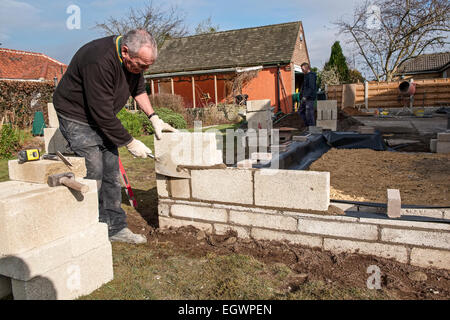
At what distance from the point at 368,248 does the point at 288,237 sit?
0.64 meters

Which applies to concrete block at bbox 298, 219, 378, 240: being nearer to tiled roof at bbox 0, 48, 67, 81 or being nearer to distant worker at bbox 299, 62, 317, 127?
distant worker at bbox 299, 62, 317, 127

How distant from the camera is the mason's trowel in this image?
128 inches

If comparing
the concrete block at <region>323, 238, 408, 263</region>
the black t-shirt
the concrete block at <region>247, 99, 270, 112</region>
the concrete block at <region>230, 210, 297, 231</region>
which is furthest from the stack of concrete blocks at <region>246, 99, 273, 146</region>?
the black t-shirt

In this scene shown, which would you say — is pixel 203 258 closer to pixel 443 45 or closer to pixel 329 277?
pixel 329 277

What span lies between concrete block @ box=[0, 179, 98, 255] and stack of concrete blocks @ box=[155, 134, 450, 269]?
1.20 m

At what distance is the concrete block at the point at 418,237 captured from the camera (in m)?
2.43

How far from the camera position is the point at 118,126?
9.07 ft

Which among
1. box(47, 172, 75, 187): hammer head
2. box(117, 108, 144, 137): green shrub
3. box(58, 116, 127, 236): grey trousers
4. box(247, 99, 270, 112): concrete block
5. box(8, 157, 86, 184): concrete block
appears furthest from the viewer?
box(117, 108, 144, 137): green shrub

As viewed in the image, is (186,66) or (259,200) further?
(186,66)

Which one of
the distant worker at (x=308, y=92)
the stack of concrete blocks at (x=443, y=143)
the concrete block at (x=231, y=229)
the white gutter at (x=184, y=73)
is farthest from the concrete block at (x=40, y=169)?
the white gutter at (x=184, y=73)

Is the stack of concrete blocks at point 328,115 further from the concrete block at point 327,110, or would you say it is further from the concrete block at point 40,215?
the concrete block at point 40,215

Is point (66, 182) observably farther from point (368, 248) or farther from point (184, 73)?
point (184, 73)

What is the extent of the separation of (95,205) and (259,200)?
1379 mm

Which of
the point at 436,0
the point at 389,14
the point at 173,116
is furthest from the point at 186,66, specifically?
the point at 436,0
